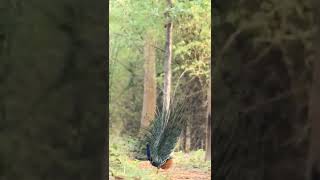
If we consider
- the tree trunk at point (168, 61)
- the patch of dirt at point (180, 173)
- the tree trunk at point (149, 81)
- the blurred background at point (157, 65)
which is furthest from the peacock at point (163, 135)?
the tree trunk at point (149, 81)

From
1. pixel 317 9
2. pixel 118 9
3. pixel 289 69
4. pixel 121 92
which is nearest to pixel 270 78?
pixel 289 69

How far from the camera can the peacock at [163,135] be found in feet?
13.3

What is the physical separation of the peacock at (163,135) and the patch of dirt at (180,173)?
29 cm

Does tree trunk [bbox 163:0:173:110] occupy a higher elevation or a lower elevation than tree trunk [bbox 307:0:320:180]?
higher

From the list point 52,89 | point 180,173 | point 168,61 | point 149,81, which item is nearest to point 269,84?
point 52,89

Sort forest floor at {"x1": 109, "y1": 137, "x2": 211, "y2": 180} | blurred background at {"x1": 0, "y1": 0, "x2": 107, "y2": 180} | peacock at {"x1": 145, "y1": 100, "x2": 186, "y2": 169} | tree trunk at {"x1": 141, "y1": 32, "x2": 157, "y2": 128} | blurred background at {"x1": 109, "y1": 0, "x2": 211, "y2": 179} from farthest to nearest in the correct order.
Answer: tree trunk at {"x1": 141, "y1": 32, "x2": 157, "y2": 128} < blurred background at {"x1": 109, "y1": 0, "x2": 211, "y2": 179} < forest floor at {"x1": 109, "y1": 137, "x2": 211, "y2": 180} < peacock at {"x1": 145, "y1": 100, "x2": 186, "y2": 169} < blurred background at {"x1": 0, "y1": 0, "x2": 107, "y2": 180}

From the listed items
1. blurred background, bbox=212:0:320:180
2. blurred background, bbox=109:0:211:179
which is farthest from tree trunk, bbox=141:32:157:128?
blurred background, bbox=212:0:320:180

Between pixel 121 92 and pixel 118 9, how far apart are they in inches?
47.5

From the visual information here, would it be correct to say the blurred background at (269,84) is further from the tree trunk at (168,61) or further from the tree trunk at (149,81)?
the tree trunk at (149,81)

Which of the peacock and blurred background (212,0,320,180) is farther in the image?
the peacock

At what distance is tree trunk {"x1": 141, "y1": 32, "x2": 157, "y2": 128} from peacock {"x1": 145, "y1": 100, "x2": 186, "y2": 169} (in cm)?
159

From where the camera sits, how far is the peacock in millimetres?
4062

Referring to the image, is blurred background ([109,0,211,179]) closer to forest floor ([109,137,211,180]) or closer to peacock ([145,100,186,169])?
forest floor ([109,137,211,180])

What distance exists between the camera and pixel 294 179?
1291 mm
